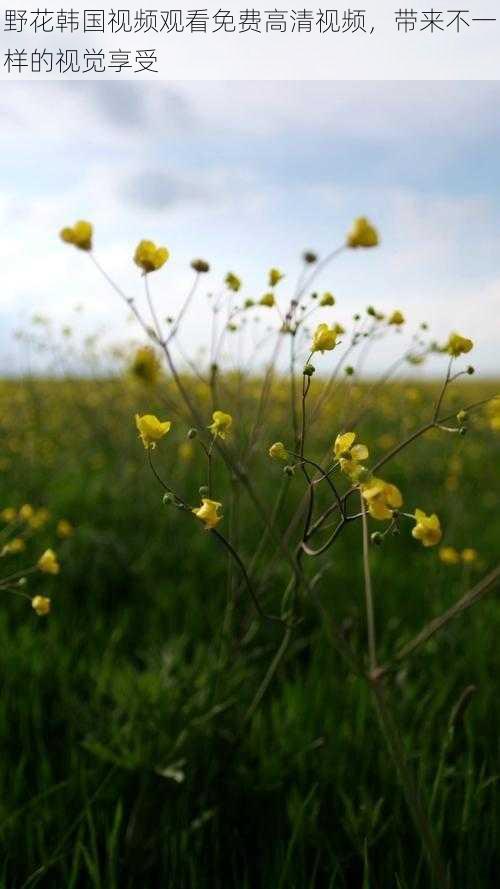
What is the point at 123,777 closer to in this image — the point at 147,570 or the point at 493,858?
the point at 493,858

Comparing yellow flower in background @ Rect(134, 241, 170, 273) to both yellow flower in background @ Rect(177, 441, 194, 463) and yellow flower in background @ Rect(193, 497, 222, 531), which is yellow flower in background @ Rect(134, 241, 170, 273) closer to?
yellow flower in background @ Rect(193, 497, 222, 531)

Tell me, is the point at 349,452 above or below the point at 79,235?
below

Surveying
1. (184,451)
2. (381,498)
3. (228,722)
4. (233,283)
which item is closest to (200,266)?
(233,283)

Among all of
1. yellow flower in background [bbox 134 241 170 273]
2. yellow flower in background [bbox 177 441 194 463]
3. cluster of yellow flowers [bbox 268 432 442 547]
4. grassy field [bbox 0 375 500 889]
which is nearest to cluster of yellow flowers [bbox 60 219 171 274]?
yellow flower in background [bbox 134 241 170 273]

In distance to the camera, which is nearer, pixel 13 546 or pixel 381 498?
pixel 381 498

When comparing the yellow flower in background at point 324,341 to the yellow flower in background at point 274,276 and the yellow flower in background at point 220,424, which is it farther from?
the yellow flower in background at point 274,276

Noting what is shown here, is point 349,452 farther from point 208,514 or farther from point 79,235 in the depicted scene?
point 79,235

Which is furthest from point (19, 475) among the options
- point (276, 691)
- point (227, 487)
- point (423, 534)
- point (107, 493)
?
point (423, 534)
